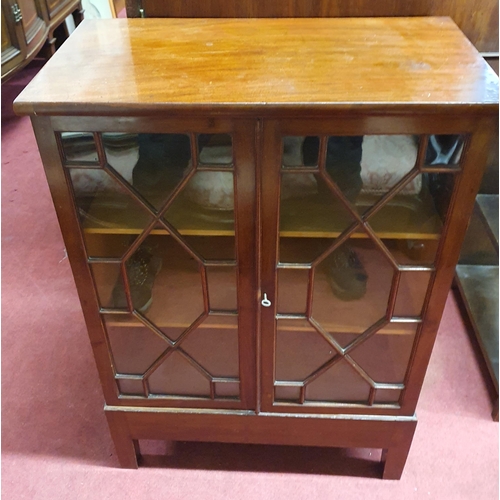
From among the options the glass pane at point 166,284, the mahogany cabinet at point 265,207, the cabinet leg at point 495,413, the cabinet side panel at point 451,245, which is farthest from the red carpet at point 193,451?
the glass pane at point 166,284

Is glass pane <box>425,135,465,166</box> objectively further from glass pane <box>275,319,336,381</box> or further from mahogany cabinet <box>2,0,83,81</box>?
mahogany cabinet <box>2,0,83,81</box>

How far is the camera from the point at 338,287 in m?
0.81

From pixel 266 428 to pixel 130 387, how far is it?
10.3 inches

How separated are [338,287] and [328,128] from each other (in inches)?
11.1

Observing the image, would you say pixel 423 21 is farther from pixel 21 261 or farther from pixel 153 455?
pixel 21 261

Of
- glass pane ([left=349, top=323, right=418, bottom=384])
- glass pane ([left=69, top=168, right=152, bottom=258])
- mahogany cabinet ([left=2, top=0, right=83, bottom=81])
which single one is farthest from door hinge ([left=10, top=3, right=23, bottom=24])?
glass pane ([left=349, top=323, right=418, bottom=384])

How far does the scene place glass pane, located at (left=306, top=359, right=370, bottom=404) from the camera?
2.96 feet

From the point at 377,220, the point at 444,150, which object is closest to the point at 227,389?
the point at 377,220

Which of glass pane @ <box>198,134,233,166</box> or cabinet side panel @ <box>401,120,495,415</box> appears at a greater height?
glass pane @ <box>198,134,233,166</box>

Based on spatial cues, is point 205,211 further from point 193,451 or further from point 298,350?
point 193,451

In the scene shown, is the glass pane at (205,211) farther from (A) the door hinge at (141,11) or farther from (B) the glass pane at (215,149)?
(A) the door hinge at (141,11)

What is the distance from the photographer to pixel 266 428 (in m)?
0.96

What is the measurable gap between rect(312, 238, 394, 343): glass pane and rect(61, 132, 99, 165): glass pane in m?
0.36

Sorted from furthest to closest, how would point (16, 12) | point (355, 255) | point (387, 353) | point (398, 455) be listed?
point (16, 12) < point (398, 455) < point (387, 353) < point (355, 255)
